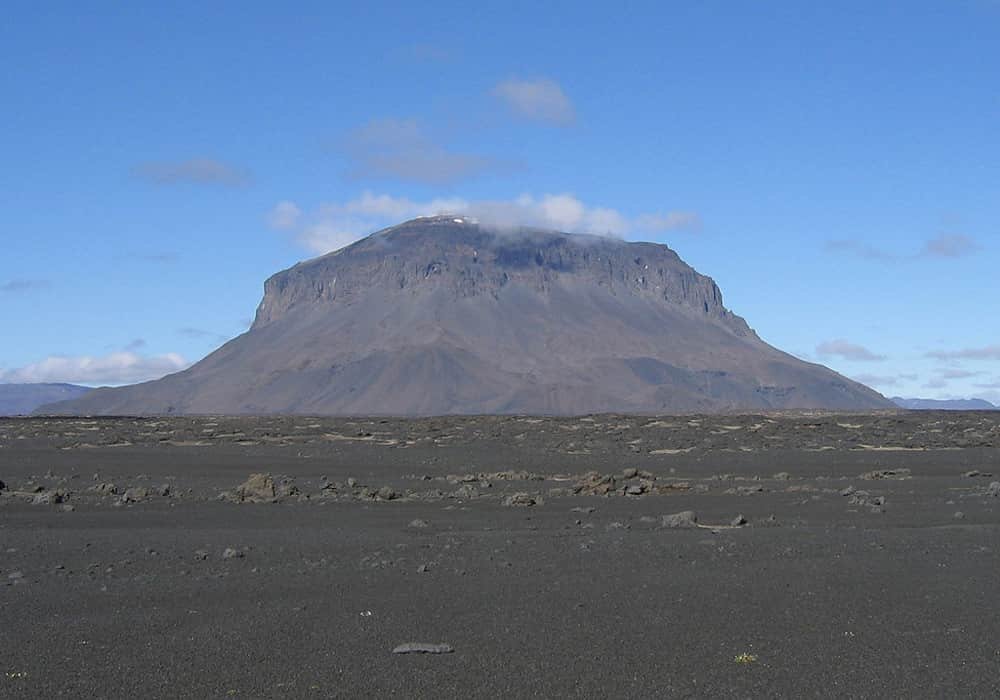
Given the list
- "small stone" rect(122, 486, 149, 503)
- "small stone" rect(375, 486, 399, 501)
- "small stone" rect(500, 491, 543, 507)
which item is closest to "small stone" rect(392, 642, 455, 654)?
"small stone" rect(500, 491, 543, 507)

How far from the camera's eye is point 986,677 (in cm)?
884

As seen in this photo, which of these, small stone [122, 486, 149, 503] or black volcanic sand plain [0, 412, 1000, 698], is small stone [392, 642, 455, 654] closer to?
black volcanic sand plain [0, 412, 1000, 698]

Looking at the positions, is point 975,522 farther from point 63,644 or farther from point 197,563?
point 63,644

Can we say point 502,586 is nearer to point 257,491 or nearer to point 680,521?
point 680,521

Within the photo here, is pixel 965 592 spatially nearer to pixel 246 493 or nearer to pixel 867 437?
pixel 246 493

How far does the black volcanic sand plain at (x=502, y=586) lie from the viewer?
8.96 m

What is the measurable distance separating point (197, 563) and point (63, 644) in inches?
183

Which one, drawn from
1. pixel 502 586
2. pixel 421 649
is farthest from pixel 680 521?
pixel 421 649

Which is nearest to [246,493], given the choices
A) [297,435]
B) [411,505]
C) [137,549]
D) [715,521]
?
[411,505]

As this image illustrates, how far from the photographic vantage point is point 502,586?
12875 millimetres

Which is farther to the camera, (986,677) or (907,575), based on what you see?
(907,575)

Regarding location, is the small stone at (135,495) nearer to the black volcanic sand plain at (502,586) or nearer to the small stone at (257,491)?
the black volcanic sand plain at (502,586)

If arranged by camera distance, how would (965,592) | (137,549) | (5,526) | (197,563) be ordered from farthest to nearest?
(5,526)
(137,549)
(197,563)
(965,592)

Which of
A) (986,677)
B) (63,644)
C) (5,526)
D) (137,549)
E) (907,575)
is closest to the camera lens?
(986,677)
